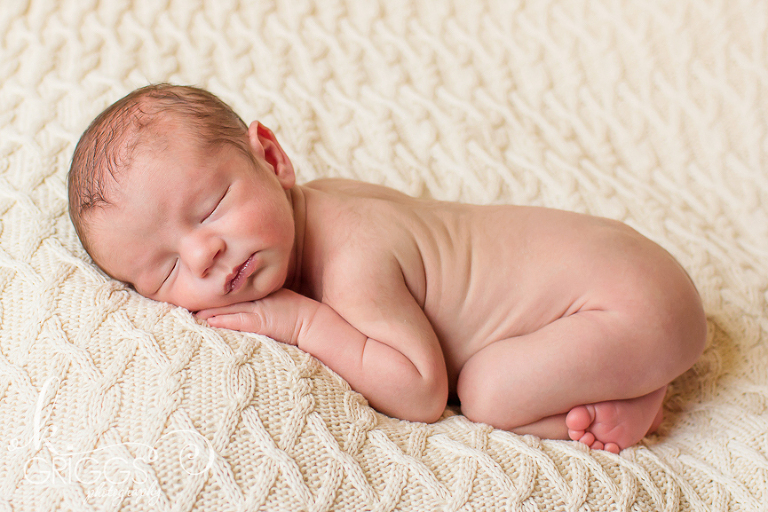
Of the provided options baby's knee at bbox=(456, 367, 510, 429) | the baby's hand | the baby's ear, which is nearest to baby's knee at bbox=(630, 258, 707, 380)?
baby's knee at bbox=(456, 367, 510, 429)

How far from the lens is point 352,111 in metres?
1.73

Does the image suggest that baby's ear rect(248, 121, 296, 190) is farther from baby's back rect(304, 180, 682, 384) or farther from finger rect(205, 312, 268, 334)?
finger rect(205, 312, 268, 334)

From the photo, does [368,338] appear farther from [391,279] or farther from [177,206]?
[177,206]

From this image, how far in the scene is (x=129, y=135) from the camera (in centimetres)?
109

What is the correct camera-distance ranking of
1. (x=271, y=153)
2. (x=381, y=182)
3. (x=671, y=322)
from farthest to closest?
(x=381, y=182) < (x=271, y=153) < (x=671, y=322)

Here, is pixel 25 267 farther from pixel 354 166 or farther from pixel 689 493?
pixel 689 493

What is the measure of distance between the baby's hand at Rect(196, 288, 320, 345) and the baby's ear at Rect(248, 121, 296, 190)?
0.79 feet

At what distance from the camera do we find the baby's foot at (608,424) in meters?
1.14

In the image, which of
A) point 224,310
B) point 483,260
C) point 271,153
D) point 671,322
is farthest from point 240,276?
point 671,322

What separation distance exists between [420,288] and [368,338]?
0.52 ft

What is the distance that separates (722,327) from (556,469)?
2.19ft

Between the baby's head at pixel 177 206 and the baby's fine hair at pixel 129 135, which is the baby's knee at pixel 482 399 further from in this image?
the baby's fine hair at pixel 129 135

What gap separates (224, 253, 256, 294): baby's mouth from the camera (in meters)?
1.10

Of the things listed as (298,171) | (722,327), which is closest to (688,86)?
(722,327)
